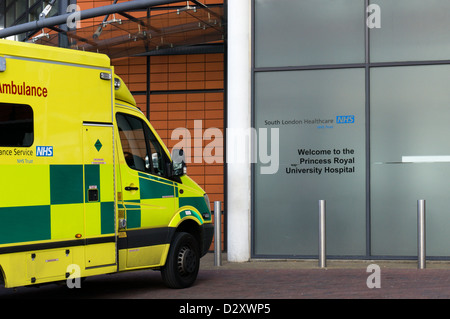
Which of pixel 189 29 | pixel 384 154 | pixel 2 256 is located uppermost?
pixel 189 29

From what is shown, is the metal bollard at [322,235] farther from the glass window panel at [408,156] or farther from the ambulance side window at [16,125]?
the ambulance side window at [16,125]

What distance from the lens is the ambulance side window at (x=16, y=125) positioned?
7539 mm

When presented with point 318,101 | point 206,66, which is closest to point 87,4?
point 206,66

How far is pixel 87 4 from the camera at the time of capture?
1574 centimetres

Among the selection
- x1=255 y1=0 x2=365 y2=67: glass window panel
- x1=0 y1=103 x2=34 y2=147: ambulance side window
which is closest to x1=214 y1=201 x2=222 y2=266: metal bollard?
x1=255 y1=0 x2=365 y2=67: glass window panel

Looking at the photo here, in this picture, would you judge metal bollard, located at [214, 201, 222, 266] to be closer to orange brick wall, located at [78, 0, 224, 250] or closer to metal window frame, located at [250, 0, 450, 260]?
metal window frame, located at [250, 0, 450, 260]

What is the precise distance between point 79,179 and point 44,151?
1.96 ft

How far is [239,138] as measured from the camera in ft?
43.1

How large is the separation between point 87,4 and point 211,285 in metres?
7.54

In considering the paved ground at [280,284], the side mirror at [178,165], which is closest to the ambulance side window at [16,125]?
the side mirror at [178,165]

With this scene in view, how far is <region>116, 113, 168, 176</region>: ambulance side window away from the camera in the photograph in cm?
930

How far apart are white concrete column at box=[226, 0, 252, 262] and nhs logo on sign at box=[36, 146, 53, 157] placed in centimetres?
541

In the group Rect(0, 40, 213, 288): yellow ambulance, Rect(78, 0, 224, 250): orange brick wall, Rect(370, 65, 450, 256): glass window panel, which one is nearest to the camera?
Rect(0, 40, 213, 288): yellow ambulance

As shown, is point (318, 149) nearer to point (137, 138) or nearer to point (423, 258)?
point (423, 258)
